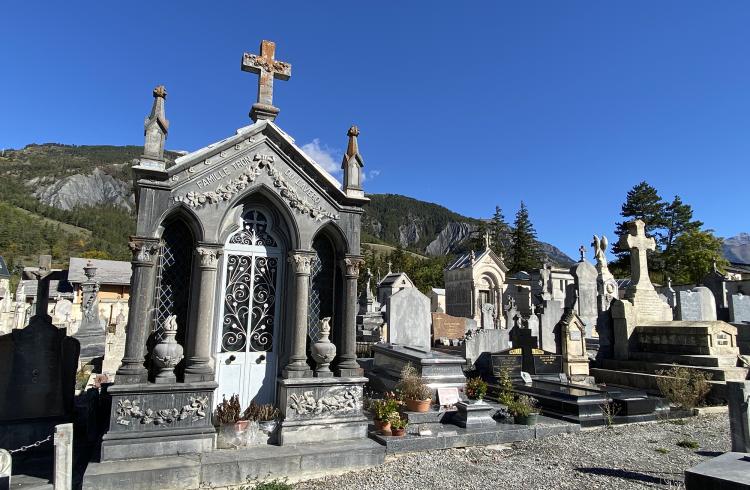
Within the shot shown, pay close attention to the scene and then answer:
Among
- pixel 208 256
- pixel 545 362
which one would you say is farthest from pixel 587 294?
pixel 208 256

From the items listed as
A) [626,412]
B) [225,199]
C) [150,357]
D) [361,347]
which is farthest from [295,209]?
[361,347]

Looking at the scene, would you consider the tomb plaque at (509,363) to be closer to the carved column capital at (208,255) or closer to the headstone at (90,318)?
the carved column capital at (208,255)

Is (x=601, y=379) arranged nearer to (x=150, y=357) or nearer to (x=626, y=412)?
(x=626, y=412)

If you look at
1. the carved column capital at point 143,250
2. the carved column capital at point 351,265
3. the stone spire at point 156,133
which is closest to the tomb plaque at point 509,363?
the carved column capital at point 351,265

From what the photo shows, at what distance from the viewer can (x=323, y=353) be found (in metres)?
6.68

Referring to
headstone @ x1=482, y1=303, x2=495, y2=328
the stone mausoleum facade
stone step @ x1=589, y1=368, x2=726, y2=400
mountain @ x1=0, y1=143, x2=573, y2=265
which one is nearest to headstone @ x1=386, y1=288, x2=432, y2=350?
stone step @ x1=589, y1=368, x2=726, y2=400

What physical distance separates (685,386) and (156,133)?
478 inches

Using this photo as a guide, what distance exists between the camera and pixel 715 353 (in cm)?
1193

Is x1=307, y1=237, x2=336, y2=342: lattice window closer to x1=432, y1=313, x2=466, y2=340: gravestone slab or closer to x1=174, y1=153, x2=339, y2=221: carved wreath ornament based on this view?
x1=174, y1=153, x2=339, y2=221: carved wreath ornament

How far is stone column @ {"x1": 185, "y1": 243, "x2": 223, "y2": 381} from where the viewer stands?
6066 millimetres

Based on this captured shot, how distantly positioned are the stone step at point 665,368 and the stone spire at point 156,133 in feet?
42.7

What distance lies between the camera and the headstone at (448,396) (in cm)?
852

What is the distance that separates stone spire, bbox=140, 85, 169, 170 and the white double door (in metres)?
1.63

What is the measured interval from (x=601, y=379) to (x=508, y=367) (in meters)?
4.29
